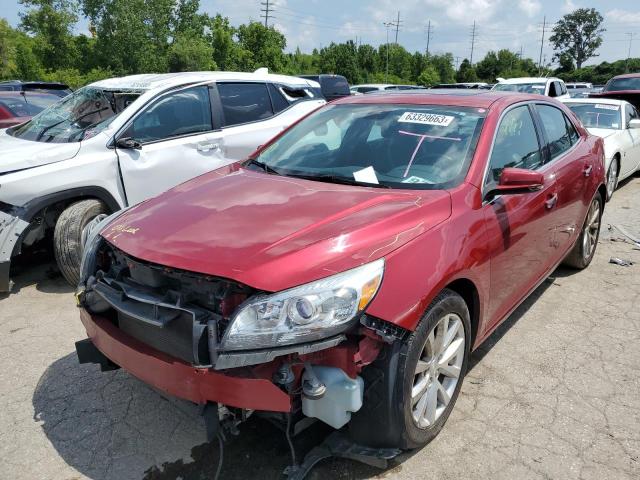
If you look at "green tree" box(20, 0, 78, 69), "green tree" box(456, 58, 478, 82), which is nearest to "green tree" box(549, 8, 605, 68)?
"green tree" box(456, 58, 478, 82)

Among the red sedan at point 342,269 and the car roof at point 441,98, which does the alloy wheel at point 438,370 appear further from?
the car roof at point 441,98

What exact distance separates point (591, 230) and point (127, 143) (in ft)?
14.7

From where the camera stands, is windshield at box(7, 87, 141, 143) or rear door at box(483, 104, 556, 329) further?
windshield at box(7, 87, 141, 143)

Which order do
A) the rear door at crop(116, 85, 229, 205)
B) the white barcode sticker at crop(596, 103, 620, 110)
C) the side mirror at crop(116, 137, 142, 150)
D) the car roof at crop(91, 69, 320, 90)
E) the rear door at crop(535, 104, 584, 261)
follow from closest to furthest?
the rear door at crop(535, 104, 584, 261), the side mirror at crop(116, 137, 142, 150), the rear door at crop(116, 85, 229, 205), the car roof at crop(91, 69, 320, 90), the white barcode sticker at crop(596, 103, 620, 110)

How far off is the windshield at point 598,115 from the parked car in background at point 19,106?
876 cm

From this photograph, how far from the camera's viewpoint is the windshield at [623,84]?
13328mm

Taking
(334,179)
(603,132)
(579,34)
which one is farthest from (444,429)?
(579,34)

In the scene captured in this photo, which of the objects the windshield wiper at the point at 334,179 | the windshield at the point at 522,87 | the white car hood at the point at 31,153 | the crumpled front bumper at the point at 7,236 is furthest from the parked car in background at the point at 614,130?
the crumpled front bumper at the point at 7,236

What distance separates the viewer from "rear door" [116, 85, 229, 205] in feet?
16.3

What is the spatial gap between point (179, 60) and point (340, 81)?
45.1 meters

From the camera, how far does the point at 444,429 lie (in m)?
2.73

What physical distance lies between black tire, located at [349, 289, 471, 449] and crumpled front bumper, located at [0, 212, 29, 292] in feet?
10.8

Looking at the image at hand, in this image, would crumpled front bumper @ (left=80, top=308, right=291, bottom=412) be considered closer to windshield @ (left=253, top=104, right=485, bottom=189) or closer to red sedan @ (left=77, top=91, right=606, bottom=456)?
red sedan @ (left=77, top=91, right=606, bottom=456)

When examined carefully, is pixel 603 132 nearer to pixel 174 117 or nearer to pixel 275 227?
pixel 174 117
